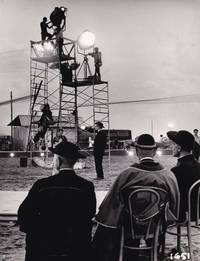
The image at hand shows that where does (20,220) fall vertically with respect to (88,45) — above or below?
below

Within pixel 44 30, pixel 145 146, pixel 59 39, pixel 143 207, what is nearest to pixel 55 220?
pixel 143 207

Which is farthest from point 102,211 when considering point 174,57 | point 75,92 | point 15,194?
point 174,57

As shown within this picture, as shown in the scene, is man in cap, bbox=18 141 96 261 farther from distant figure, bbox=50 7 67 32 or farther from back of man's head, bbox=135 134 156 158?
distant figure, bbox=50 7 67 32

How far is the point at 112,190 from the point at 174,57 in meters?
17.2

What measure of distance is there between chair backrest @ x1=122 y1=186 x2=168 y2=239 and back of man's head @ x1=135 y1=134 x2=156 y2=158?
0.35m

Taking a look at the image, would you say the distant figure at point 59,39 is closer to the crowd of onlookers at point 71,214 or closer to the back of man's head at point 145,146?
the back of man's head at point 145,146

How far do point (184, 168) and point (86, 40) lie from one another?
10070 millimetres

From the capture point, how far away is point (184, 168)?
3.40 m

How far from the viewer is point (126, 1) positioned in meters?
5.61

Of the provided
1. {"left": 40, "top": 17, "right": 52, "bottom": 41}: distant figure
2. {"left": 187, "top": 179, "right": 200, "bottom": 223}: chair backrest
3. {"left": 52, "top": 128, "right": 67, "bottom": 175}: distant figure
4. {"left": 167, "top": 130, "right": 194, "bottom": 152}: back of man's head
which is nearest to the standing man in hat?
{"left": 52, "top": 128, "right": 67, "bottom": 175}: distant figure

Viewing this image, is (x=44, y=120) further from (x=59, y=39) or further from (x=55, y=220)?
(x=55, y=220)

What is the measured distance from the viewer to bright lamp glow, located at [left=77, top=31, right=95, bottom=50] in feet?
41.4

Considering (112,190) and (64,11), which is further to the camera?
(64,11)

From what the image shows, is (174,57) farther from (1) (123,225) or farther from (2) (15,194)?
(1) (123,225)
